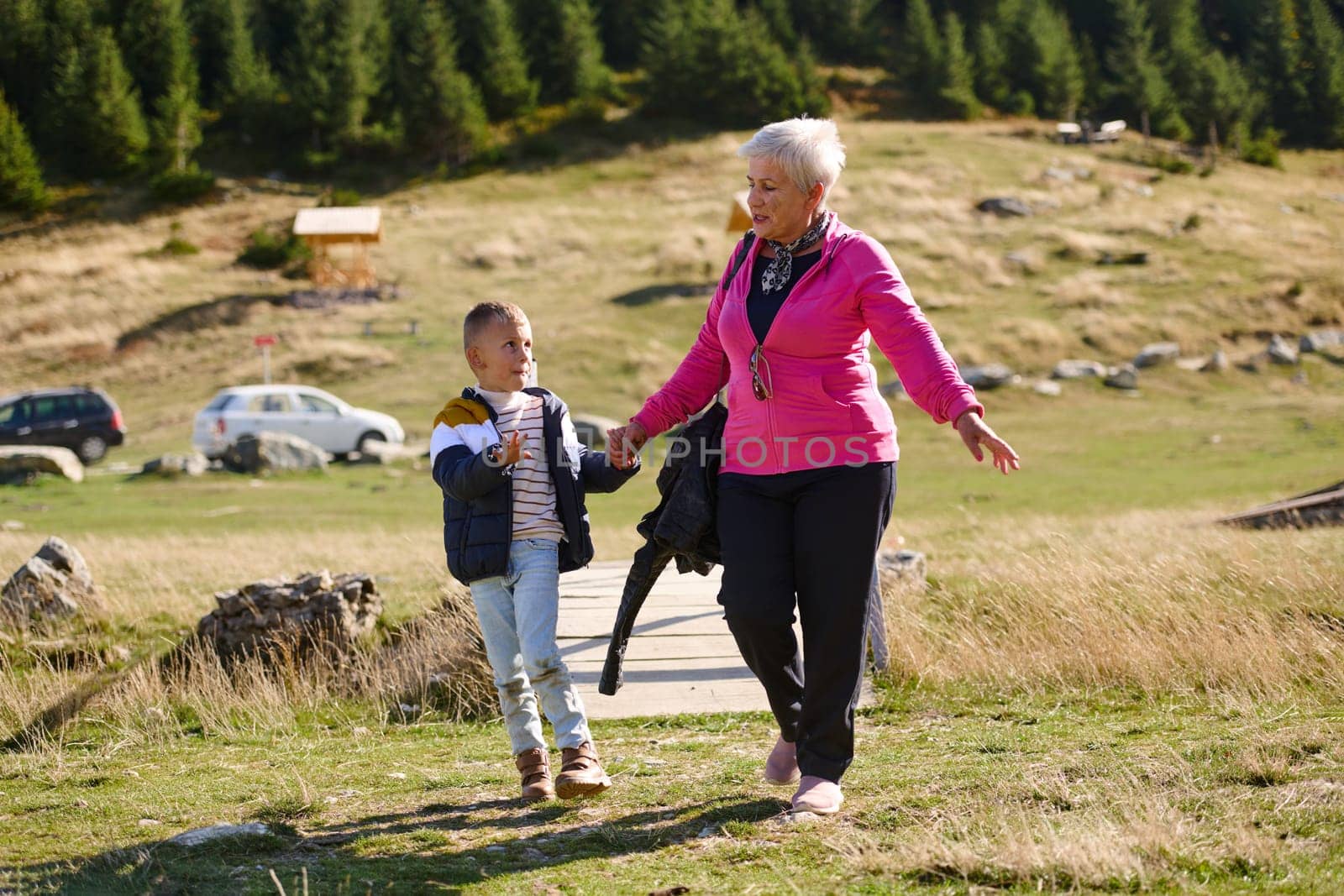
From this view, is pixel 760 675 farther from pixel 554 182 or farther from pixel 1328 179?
pixel 1328 179

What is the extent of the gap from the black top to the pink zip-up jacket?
29 millimetres

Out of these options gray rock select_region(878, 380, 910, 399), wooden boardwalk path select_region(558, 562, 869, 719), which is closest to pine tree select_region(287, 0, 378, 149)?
gray rock select_region(878, 380, 910, 399)

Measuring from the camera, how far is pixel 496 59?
249 ft

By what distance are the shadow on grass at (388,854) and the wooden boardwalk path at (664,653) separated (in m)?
1.70

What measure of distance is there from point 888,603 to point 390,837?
3.88 meters

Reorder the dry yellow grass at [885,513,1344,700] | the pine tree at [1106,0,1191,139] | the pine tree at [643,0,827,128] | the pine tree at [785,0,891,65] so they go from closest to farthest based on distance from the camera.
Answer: the dry yellow grass at [885,513,1344,700], the pine tree at [643,0,827,128], the pine tree at [1106,0,1191,139], the pine tree at [785,0,891,65]

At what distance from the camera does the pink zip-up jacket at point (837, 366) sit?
4004 millimetres

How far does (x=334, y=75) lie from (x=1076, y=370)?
166ft

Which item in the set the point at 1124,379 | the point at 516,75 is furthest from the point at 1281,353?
the point at 516,75

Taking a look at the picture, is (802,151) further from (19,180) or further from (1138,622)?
(19,180)

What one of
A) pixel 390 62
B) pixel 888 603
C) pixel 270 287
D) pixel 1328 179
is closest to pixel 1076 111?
pixel 1328 179

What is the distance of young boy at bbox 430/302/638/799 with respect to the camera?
439cm

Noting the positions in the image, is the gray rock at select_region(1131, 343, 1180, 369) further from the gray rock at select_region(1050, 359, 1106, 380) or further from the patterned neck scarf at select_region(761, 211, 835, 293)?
the patterned neck scarf at select_region(761, 211, 835, 293)

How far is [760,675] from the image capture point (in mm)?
4297
